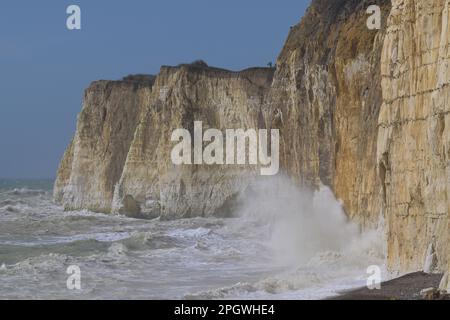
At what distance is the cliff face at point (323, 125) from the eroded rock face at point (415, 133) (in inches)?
1.2

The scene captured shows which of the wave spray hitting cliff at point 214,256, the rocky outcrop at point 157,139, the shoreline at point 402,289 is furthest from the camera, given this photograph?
the rocky outcrop at point 157,139

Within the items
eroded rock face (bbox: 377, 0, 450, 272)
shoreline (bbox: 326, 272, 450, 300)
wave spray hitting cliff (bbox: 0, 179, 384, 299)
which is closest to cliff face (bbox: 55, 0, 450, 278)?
eroded rock face (bbox: 377, 0, 450, 272)

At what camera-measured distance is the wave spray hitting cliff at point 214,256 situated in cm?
2008

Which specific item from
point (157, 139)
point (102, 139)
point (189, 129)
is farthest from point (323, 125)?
point (102, 139)

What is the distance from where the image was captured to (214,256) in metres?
29.2

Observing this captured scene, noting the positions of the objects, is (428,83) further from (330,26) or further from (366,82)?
(330,26)

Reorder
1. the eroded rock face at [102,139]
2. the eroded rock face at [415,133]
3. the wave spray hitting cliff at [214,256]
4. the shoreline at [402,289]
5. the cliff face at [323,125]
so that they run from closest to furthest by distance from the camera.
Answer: the shoreline at [402,289] → the eroded rock face at [415,133] → the cliff face at [323,125] → the wave spray hitting cliff at [214,256] → the eroded rock face at [102,139]

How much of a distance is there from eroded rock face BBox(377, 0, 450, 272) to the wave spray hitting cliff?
5.99 feet

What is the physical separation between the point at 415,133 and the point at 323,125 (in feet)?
46.1

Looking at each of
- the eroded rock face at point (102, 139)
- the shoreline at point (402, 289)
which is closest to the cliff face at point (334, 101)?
the shoreline at point (402, 289)

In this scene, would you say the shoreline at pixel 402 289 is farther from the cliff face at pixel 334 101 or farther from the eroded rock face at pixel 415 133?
the cliff face at pixel 334 101

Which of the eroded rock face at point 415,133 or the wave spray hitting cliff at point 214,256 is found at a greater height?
the eroded rock face at point 415,133
